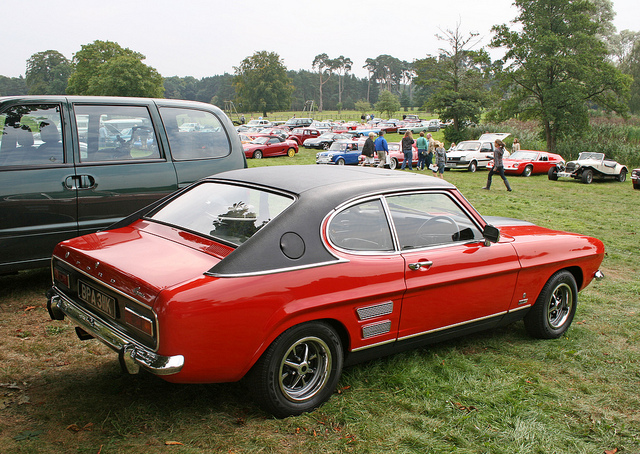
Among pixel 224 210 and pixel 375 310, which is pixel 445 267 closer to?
pixel 375 310

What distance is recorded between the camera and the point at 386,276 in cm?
352

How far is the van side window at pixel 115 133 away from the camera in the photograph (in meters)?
5.41

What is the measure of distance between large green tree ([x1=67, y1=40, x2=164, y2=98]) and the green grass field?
241 ft

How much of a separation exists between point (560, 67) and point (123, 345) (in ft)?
125

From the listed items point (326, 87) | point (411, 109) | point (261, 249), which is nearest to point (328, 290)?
point (261, 249)

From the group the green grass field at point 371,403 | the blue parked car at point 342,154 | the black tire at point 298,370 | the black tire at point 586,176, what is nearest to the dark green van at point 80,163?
the green grass field at point 371,403

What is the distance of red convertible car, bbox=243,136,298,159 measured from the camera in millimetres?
30769

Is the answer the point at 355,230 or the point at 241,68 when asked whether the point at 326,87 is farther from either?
the point at 355,230

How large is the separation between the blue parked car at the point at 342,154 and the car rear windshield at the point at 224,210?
24.4 meters

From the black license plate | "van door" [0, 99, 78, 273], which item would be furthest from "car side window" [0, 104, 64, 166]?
the black license plate

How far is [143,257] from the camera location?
10.5ft

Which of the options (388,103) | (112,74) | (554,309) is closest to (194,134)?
(554,309)

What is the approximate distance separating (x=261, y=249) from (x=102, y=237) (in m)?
1.37

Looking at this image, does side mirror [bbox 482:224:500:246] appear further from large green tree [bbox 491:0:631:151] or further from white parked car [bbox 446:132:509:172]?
large green tree [bbox 491:0:631:151]
